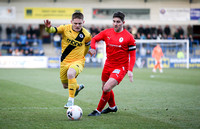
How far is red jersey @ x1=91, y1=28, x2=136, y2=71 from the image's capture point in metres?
7.12

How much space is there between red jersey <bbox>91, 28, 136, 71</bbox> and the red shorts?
0.10 metres

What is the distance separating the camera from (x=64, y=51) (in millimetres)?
7941

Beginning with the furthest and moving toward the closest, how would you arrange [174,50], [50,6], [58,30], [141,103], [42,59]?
[50,6] → [174,50] → [42,59] → [141,103] → [58,30]

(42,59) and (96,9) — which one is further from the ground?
(96,9)

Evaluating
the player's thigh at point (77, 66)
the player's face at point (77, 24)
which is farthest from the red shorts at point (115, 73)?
the player's face at point (77, 24)

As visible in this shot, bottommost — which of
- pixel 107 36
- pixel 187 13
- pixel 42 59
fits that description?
pixel 42 59

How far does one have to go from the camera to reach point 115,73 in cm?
702

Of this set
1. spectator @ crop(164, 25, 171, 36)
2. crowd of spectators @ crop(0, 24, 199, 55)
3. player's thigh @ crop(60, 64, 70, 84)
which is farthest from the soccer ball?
spectator @ crop(164, 25, 171, 36)

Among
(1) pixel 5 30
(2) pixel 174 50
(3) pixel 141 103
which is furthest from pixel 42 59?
(3) pixel 141 103

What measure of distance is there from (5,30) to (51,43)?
5216 millimetres

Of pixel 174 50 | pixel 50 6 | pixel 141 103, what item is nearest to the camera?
pixel 141 103

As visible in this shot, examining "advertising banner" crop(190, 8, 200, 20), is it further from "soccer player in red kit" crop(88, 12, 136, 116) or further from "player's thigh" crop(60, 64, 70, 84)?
"soccer player in red kit" crop(88, 12, 136, 116)

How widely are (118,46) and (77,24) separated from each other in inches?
46.0

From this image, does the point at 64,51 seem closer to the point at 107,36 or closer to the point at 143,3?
the point at 107,36
